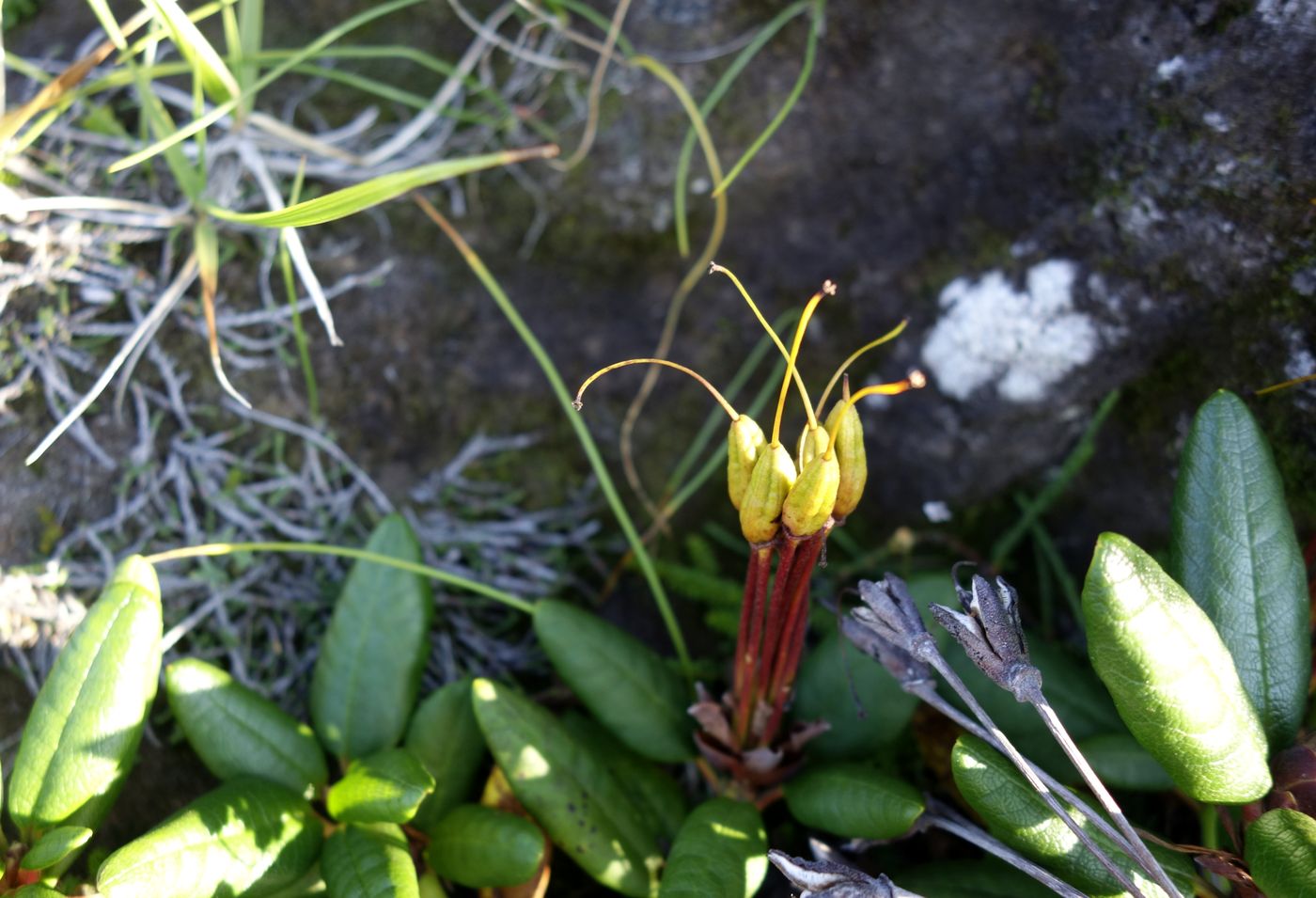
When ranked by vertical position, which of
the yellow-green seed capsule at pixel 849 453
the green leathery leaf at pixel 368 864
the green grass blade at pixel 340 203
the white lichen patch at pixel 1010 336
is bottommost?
the green leathery leaf at pixel 368 864

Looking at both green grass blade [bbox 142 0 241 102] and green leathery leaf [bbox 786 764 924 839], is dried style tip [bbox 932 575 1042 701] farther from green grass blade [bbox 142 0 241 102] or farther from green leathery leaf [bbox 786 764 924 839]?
green grass blade [bbox 142 0 241 102]

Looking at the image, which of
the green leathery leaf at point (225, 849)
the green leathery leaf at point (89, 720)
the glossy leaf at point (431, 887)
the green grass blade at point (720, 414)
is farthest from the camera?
the green grass blade at point (720, 414)

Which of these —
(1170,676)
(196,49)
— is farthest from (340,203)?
(1170,676)

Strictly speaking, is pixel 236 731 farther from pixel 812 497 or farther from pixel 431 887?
pixel 812 497

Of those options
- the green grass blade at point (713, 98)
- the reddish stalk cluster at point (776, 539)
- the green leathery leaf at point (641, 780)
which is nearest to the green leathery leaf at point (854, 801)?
the reddish stalk cluster at point (776, 539)

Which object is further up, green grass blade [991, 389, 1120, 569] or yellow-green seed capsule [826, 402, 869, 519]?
yellow-green seed capsule [826, 402, 869, 519]

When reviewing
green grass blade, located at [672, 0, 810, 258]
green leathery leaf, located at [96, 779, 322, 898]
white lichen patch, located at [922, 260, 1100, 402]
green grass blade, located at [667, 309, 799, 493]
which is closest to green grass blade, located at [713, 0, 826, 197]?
green grass blade, located at [672, 0, 810, 258]

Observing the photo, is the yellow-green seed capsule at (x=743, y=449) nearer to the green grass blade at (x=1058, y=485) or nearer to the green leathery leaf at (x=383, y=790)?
the green leathery leaf at (x=383, y=790)
